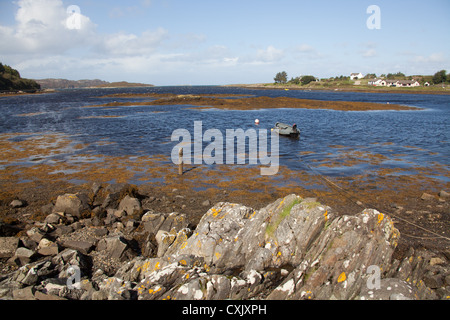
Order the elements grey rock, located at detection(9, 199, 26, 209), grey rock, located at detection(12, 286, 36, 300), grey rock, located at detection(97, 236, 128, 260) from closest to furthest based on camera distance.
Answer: grey rock, located at detection(12, 286, 36, 300)
grey rock, located at detection(97, 236, 128, 260)
grey rock, located at detection(9, 199, 26, 209)

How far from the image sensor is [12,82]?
16500cm

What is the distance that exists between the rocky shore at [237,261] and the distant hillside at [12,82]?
190m

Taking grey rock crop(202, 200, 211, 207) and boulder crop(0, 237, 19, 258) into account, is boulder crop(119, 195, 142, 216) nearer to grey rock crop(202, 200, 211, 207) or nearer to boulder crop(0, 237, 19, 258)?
grey rock crop(202, 200, 211, 207)

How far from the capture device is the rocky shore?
8.16 m

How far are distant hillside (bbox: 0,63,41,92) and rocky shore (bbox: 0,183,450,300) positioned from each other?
190214 mm

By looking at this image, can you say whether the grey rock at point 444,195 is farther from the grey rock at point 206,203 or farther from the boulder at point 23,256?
the boulder at point 23,256

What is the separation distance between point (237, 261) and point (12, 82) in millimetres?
203335

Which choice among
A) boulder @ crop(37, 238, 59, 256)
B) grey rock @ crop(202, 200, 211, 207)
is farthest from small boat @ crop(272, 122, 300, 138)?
boulder @ crop(37, 238, 59, 256)

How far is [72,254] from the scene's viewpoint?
1058 centimetres

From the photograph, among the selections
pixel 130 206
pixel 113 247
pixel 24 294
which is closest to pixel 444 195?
pixel 130 206

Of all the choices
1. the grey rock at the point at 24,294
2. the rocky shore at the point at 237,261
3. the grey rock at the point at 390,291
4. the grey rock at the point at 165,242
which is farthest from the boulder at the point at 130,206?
the grey rock at the point at 390,291
